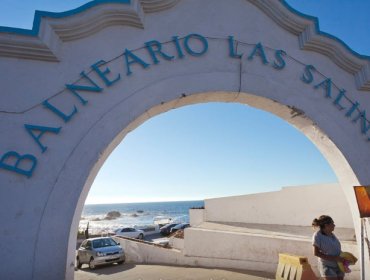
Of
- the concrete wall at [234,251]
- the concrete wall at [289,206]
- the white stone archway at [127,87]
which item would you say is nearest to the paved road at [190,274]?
the concrete wall at [234,251]

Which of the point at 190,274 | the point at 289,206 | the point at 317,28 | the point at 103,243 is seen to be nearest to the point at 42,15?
the point at 317,28

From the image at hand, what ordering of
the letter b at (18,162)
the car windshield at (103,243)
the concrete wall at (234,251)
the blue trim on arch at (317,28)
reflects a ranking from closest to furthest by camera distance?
the letter b at (18,162), the blue trim on arch at (317,28), the concrete wall at (234,251), the car windshield at (103,243)

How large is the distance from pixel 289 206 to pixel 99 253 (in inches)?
365

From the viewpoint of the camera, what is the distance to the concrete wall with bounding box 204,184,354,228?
374 inches

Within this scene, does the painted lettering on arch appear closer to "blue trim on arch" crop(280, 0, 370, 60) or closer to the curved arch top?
the curved arch top

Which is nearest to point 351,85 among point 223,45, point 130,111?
point 223,45

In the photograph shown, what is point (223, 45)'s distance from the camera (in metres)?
5.98

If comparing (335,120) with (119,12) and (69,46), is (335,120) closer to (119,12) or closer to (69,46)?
(119,12)

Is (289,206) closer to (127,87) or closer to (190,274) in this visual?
(190,274)

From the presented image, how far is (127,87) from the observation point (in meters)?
5.33

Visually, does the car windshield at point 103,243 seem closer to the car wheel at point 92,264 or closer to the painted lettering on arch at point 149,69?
the car wheel at point 92,264

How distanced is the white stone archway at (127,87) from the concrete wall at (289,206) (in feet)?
11.4

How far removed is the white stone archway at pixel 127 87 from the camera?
4629 mm

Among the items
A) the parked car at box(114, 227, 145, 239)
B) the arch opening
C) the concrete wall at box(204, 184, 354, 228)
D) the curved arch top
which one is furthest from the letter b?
the parked car at box(114, 227, 145, 239)
